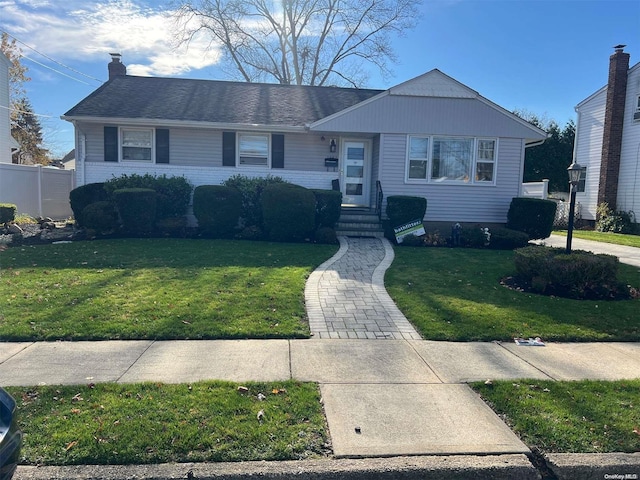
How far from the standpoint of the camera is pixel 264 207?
12.9 metres

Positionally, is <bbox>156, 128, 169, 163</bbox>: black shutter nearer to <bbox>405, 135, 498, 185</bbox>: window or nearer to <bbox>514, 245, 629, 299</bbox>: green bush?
<bbox>405, 135, 498, 185</bbox>: window

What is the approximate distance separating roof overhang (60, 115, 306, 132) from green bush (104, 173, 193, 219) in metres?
1.83

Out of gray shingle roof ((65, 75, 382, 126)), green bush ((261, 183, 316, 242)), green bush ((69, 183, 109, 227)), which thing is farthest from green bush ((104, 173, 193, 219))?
green bush ((261, 183, 316, 242))

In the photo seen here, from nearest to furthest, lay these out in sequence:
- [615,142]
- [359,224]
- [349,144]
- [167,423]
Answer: [167,423] < [359,224] < [349,144] < [615,142]

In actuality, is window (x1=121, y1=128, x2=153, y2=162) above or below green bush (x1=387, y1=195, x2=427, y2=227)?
above

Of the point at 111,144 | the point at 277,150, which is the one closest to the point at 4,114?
the point at 111,144

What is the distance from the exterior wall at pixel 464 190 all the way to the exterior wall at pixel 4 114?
66.1 ft

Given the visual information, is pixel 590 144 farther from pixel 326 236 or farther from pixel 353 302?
pixel 353 302

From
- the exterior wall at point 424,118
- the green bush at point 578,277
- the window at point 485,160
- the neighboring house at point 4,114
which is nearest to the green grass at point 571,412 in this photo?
the green bush at point 578,277

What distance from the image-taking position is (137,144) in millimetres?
15438

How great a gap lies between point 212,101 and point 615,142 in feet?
60.8

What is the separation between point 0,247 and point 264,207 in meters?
6.58

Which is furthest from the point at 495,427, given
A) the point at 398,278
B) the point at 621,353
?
the point at 398,278

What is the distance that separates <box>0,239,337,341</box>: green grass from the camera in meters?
5.77
